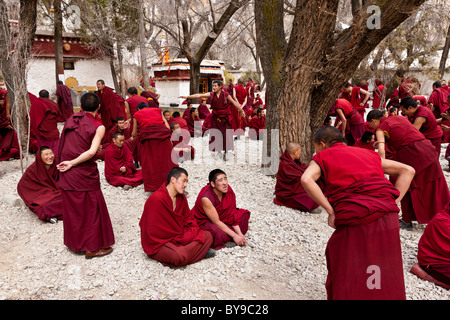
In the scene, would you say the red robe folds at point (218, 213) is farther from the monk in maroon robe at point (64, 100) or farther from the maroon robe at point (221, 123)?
the monk in maroon robe at point (64, 100)

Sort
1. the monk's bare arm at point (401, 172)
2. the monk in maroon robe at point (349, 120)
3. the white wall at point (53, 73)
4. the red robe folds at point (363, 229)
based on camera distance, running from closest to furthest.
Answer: the red robe folds at point (363, 229) → the monk's bare arm at point (401, 172) → the monk in maroon robe at point (349, 120) → the white wall at point (53, 73)

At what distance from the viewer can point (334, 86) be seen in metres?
4.85

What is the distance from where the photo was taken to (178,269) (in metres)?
3.19

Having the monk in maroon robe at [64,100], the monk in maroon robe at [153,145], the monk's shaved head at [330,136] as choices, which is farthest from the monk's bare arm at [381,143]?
the monk in maroon robe at [64,100]

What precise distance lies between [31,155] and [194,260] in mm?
5950

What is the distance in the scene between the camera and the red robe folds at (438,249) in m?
2.86

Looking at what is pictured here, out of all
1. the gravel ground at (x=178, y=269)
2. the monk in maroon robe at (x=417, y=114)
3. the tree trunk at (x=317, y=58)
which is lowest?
the gravel ground at (x=178, y=269)

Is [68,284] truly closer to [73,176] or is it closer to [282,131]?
[73,176]

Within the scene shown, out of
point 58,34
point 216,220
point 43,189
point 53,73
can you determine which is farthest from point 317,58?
point 53,73

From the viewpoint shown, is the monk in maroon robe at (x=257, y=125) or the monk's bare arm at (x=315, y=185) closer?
the monk's bare arm at (x=315, y=185)

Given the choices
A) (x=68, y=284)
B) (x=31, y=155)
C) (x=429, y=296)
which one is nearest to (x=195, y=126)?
(x=31, y=155)

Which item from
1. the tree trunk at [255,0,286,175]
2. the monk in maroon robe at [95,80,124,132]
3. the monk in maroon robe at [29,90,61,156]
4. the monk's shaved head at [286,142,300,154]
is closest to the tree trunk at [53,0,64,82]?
the monk in maroon robe at [95,80,124,132]

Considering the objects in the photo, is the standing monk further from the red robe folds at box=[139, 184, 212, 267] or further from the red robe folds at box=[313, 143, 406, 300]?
the red robe folds at box=[313, 143, 406, 300]

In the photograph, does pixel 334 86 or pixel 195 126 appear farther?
pixel 195 126
